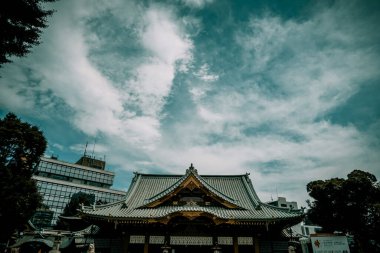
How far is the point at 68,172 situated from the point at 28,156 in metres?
41.8

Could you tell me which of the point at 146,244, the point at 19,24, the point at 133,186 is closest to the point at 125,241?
the point at 146,244

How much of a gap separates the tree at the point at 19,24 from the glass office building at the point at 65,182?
53210 mm

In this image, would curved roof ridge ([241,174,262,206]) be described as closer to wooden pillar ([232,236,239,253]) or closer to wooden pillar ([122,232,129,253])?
wooden pillar ([232,236,239,253])

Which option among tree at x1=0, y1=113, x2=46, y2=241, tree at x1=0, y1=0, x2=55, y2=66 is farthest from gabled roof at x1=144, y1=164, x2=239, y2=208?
tree at x1=0, y1=113, x2=46, y2=241

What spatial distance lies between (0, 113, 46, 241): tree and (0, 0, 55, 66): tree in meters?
20.6

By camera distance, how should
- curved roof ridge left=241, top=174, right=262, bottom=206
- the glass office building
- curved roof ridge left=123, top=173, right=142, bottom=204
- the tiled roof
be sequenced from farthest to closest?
the glass office building
curved roof ridge left=123, top=173, right=142, bottom=204
curved roof ridge left=241, top=174, right=262, bottom=206
the tiled roof

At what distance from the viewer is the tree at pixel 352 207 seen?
28.1m

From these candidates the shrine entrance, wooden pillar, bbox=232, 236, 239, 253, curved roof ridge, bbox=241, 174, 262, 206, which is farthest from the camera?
curved roof ridge, bbox=241, 174, 262, 206

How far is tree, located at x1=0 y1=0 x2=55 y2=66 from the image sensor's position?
349 inches

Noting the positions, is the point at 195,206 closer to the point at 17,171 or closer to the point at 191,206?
the point at 191,206

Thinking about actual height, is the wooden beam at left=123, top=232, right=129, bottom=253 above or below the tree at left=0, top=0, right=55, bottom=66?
below

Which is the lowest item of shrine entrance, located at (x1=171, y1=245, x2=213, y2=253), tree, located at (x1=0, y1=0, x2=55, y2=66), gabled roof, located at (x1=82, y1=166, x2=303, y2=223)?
shrine entrance, located at (x1=171, y1=245, x2=213, y2=253)

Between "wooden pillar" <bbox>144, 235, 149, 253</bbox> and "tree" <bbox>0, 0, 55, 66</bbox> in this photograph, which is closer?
"tree" <bbox>0, 0, 55, 66</bbox>

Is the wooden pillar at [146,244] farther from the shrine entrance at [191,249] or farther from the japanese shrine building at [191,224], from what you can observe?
the shrine entrance at [191,249]
